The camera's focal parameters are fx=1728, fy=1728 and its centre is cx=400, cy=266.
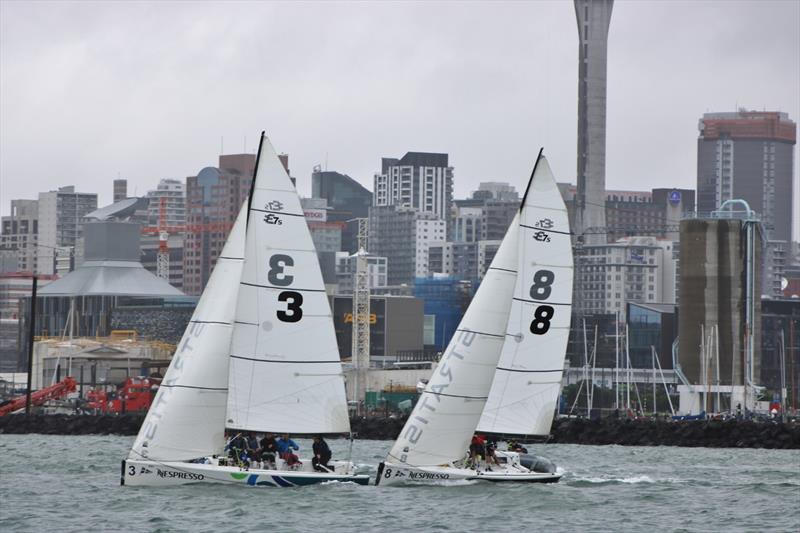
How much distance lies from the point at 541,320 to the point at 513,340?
0.83m

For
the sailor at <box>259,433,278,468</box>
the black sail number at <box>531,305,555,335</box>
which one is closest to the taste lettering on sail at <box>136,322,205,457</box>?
the sailor at <box>259,433,278,468</box>

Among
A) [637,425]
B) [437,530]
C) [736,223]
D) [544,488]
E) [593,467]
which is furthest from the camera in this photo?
[736,223]

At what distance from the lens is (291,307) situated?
37250mm

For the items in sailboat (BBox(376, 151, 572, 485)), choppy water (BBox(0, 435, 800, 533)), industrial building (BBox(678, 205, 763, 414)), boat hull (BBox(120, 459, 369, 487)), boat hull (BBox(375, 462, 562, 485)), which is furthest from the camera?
industrial building (BBox(678, 205, 763, 414))

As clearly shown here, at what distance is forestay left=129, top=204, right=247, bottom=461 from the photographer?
122 ft

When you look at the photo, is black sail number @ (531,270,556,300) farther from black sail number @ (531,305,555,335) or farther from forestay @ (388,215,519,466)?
forestay @ (388,215,519,466)

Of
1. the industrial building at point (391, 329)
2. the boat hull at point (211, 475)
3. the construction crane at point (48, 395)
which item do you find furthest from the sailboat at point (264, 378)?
the industrial building at point (391, 329)

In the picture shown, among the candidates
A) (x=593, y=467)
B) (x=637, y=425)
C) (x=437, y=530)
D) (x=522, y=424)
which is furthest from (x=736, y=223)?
(x=437, y=530)

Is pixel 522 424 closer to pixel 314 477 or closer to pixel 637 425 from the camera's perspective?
pixel 314 477

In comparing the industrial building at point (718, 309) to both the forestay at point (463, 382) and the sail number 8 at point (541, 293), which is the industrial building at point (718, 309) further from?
the forestay at point (463, 382)

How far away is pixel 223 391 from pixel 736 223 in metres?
90.0

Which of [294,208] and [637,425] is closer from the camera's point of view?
[294,208]

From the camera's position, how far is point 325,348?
37562 millimetres

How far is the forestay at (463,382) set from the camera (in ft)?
128
